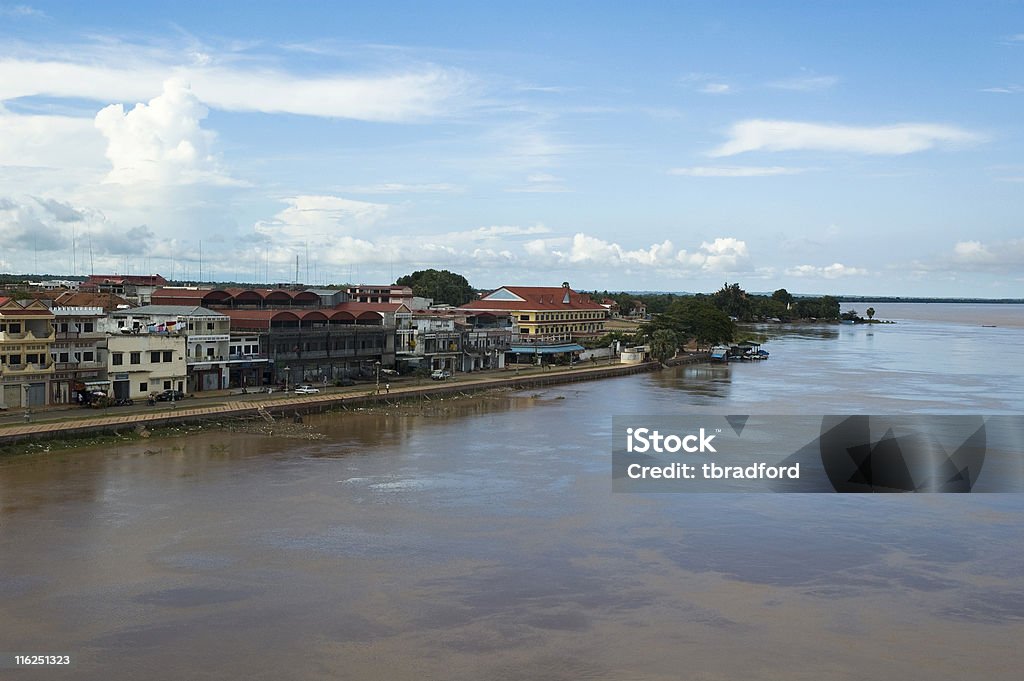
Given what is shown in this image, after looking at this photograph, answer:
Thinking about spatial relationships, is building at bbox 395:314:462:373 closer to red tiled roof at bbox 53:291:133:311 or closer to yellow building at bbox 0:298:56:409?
red tiled roof at bbox 53:291:133:311

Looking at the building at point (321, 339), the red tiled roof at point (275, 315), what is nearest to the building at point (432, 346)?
the building at point (321, 339)

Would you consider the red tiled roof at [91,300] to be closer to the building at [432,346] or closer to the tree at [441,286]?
the building at [432,346]

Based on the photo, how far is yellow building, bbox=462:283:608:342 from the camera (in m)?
60.8

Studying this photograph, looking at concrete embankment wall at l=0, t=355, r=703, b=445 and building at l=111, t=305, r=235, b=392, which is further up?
building at l=111, t=305, r=235, b=392

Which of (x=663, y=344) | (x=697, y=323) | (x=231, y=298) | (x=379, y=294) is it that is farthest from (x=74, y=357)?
(x=697, y=323)

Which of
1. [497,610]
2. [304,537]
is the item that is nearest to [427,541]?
[304,537]

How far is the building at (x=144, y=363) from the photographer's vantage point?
1259 inches

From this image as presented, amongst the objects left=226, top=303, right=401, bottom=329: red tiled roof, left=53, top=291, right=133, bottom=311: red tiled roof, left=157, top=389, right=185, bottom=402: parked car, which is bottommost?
left=157, top=389, right=185, bottom=402: parked car

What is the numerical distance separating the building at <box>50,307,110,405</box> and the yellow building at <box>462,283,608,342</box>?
28580mm

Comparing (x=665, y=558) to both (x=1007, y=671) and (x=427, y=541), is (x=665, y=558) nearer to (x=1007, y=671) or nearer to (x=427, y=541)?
(x=427, y=541)

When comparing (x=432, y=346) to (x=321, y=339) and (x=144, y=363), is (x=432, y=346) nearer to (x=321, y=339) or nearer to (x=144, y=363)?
(x=321, y=339)

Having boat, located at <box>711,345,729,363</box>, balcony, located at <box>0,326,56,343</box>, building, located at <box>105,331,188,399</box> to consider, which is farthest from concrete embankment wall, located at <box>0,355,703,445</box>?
boat, located at <box>711,345,729,363</box>

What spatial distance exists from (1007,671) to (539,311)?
49081 millimetres

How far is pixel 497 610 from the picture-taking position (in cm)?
1459
